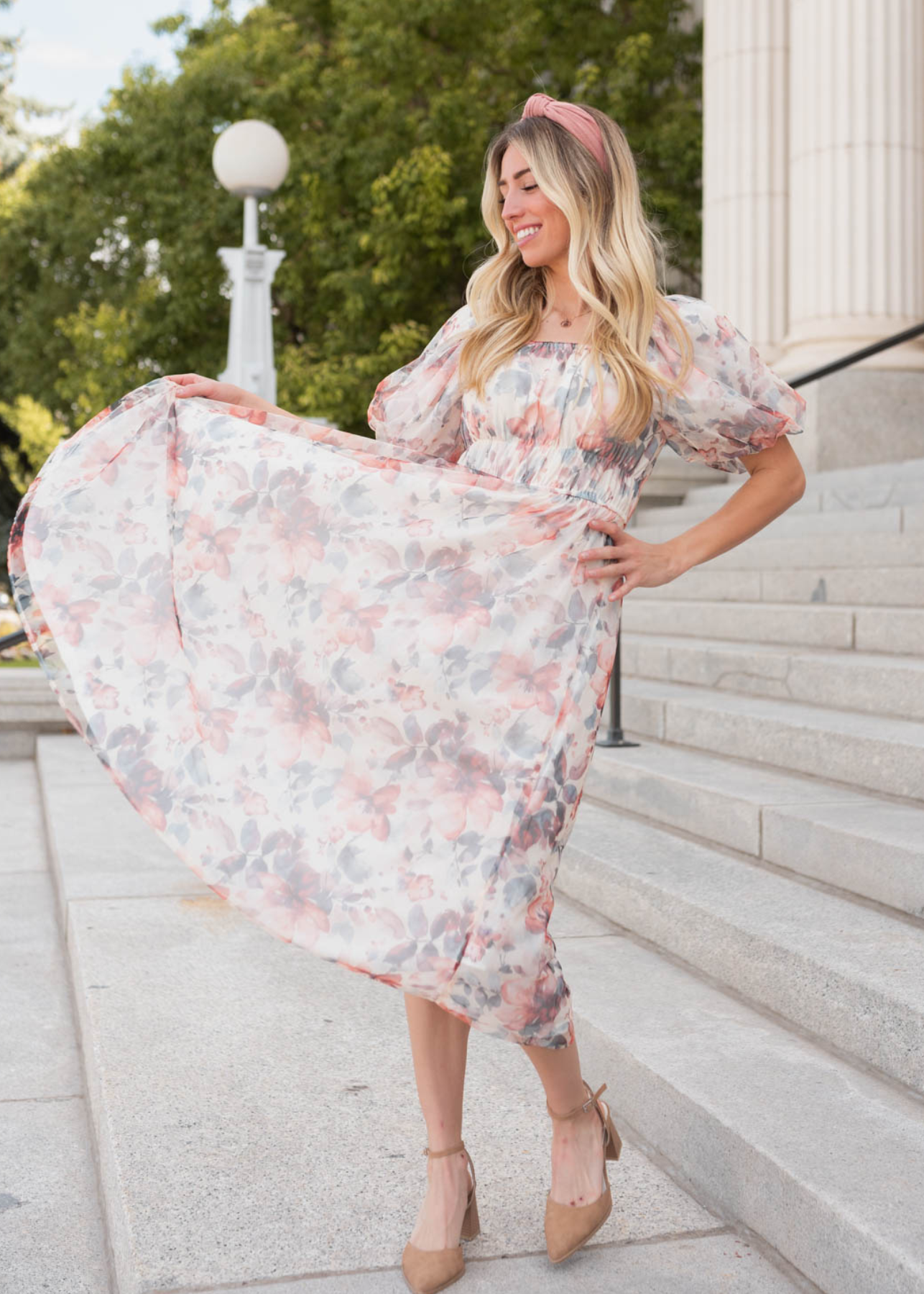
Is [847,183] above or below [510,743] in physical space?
above

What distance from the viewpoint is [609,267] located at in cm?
233

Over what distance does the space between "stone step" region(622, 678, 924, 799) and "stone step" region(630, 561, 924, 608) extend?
Answer: 1.67 feet

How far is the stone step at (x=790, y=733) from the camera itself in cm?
397

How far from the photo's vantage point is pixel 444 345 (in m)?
2.58

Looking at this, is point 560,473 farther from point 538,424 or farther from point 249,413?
point 249,413

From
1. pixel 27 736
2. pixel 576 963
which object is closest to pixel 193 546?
pixel 576 963

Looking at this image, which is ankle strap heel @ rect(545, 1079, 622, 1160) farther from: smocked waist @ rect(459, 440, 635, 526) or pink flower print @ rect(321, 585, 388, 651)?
smocked waist @ rect(459, 440, 635, 526)

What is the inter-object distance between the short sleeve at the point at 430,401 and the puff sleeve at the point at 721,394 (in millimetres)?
396

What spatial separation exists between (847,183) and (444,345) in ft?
24.7

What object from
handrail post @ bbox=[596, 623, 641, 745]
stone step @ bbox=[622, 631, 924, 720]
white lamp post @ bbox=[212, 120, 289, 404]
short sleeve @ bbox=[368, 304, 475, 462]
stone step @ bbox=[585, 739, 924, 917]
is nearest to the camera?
short sleeve @ bbox=[368, 304, 475, 462]

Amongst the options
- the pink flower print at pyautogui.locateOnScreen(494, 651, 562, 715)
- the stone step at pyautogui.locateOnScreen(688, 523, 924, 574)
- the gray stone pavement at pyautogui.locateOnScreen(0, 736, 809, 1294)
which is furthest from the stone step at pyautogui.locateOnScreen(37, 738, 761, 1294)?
the stone step at pyautogui.locateOnScreen(688, 523, 924, 574)

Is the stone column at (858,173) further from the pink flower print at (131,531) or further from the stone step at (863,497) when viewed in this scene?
the pink flower print at (131,531)

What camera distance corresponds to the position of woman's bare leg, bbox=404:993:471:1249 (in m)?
2.29

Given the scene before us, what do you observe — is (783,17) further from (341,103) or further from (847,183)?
(341,103)
